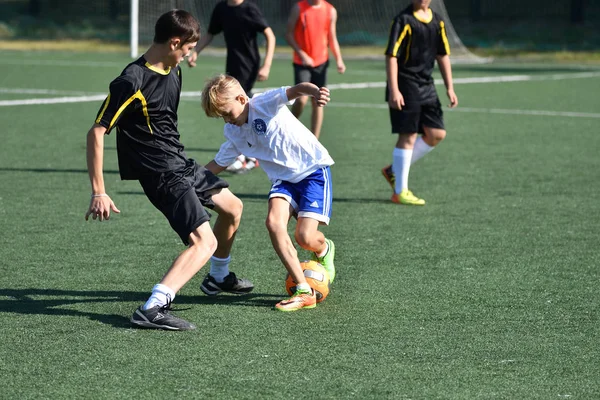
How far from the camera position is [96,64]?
27.0m

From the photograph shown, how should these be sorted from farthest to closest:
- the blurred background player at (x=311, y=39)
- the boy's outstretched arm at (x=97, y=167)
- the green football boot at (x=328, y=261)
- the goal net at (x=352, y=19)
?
the goal net at (x=352, y=19), the blurred background player at (x=311, y=39), the green football boot at (x=328, y=261), the boy's outstretched arm at (x=97, y=167)

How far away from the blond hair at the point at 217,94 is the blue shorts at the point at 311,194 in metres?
0.60

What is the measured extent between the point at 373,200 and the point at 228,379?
4891 millimetres

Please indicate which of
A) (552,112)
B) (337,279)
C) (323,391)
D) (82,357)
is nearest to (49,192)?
(337,279)

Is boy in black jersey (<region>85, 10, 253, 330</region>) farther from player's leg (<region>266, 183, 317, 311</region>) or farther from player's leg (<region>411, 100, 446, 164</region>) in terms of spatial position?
player's leg (<region>411, 100, 446, 164</region>)

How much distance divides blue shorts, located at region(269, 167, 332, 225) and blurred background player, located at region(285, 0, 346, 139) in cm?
569

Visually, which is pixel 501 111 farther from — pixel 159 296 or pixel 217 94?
pixel 159 296

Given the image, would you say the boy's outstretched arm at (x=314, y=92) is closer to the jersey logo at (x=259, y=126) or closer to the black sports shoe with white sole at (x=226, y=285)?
the jersey logo at (x=259, y=126)

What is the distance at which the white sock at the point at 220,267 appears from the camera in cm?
577

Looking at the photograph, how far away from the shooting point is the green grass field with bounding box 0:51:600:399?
172 inches

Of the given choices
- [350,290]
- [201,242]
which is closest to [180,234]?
[201,242]

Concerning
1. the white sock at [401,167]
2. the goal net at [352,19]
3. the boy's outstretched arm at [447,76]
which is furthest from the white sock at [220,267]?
the goal net at [352,19]

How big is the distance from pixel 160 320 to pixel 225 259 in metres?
0.82

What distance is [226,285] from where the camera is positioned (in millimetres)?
5797
